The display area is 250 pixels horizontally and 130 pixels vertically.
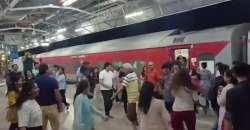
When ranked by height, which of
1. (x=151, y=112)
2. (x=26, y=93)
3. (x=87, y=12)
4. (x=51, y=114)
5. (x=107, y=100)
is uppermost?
(x=87, y=12)

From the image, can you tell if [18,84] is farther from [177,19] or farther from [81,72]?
[177,19]

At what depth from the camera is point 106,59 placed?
2442 centimetres

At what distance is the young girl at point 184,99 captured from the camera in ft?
23.3

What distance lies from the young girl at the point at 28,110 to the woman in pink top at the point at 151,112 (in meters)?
1.57

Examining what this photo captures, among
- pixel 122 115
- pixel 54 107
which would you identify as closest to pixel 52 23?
pixel 122 115

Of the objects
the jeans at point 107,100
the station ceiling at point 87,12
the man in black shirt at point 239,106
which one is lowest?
the jeans at point 107,100

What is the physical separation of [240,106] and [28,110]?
3.01 m

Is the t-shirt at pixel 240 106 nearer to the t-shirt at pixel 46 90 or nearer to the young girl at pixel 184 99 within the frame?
the young girl at pixel 184 99

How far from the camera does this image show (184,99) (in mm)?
7102

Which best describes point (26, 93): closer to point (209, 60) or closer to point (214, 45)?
point (214, 45)

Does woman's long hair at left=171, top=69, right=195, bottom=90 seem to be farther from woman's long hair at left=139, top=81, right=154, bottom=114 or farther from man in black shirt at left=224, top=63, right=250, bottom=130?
man in black shirt at left=224, top=63, right=250, bottom=130

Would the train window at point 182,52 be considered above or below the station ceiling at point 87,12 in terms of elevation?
below

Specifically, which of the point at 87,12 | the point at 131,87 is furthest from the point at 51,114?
the point at 87,12

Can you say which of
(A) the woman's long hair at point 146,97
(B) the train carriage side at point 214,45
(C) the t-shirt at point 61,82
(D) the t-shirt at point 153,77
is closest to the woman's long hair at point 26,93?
(A) the woman's long hair at point 146,97
